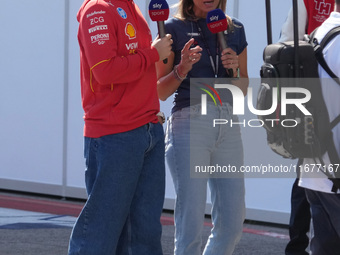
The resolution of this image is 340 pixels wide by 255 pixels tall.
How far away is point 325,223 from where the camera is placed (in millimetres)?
3154

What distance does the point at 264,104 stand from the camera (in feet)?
10.6

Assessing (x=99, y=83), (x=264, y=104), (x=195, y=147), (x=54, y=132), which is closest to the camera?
(x=264, y=104)

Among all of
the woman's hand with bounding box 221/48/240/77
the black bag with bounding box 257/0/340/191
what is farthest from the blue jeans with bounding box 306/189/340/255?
the woman's hand with bounding box 221/48/240/77

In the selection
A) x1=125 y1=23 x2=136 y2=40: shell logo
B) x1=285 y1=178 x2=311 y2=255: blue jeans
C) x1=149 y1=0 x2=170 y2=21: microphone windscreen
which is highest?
x1=149 y1=0 x2=170 y2=21: microphone windscreen

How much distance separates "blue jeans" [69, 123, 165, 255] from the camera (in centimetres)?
345

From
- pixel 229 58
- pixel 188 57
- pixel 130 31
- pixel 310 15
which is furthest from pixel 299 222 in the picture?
pixel 130 31

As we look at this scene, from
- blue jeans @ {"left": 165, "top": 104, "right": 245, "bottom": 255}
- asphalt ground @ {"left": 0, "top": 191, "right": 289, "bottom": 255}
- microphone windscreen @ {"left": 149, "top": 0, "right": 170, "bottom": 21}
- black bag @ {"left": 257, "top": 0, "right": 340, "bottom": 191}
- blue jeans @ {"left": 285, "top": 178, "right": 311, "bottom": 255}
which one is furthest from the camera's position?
asphalt ground @ {"left": 0, "top": 191, "right": 289, "bottom": 255}

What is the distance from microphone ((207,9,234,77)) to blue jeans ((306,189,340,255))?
1.08m

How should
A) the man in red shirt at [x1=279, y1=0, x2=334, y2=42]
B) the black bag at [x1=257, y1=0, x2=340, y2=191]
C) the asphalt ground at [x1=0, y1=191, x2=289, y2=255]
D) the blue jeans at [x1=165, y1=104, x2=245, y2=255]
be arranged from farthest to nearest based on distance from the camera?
the asphalt ground at [x1=0, y1=191, x2=289, y2=255] → the man in red shirt at [x1=279, y1=0, x2=334, y2=42] → the blue jeans at [x1=165, y1=104, x2=245, y2=255] → the black bag at [x1=257, y1=0, x2=340, y2=191]

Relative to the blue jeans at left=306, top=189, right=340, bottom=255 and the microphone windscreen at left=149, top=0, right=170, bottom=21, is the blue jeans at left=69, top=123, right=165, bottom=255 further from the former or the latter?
the blue jeans at left=306, top=189, right=340, bottom=255

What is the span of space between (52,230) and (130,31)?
339cm

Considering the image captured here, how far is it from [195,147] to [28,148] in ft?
15.5

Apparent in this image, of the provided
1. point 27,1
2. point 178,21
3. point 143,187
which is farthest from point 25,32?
point 143,187

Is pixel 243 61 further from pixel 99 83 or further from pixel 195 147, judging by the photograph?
pixel 99 83
